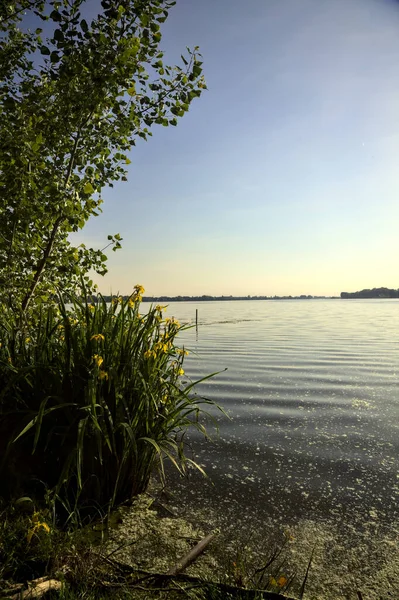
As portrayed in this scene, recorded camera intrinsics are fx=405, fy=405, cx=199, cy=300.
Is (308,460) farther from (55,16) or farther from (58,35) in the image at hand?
(55,16)

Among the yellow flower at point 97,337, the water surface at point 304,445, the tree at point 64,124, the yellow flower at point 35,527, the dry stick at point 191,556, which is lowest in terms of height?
the water surface at point 304,445

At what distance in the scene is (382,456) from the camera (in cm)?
553

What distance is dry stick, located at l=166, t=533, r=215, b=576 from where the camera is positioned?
105 inches

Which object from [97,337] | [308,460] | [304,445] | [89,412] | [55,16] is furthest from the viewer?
[304,445]

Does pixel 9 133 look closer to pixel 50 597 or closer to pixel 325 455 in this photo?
pixel 50 597

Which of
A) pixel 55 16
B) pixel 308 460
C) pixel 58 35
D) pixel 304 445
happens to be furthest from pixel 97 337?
pixel 304 445

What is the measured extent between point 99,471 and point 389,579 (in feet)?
7.73

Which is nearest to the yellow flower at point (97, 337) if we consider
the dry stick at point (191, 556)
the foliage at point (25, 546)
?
the foliage at point (25, 546)

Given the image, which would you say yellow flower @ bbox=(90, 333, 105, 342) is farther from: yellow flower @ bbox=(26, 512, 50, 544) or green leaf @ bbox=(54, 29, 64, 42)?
green leaf @ bbox=(54, 29, 64, 42)

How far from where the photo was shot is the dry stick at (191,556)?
268cm

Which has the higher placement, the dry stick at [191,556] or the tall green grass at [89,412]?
the tall green grass at [89,412]

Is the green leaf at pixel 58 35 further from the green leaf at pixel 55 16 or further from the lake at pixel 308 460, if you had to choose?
the lake at pixel 308 460

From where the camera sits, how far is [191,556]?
2.89 meters

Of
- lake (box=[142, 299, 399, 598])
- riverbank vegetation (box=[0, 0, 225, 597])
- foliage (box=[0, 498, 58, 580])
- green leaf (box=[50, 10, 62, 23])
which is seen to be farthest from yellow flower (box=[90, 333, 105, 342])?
green leaf (box=[50, 10, 62, 23])
